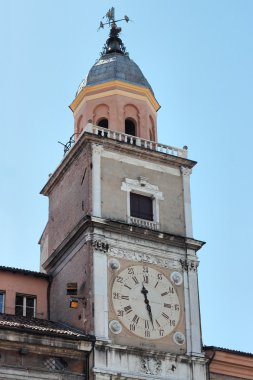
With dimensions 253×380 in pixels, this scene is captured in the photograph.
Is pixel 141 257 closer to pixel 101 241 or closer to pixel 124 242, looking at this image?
pixel 124 242

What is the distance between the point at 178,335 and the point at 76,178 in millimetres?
8170

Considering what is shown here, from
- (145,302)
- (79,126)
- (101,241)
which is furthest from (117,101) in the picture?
(145,302)

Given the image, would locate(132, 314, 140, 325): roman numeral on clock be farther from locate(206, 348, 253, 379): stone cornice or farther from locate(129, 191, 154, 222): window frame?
locate(129, 191, 154, 222): window frame

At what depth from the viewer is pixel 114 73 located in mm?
42250

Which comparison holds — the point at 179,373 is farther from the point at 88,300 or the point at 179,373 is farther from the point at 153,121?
the point at 153,121

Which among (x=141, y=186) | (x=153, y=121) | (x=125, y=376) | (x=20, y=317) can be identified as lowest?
(x=125, y=376)

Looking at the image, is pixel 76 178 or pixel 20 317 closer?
pixel 20 317

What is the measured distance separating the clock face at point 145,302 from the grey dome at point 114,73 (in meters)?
10.3

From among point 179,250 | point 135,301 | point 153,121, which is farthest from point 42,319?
point 153,121

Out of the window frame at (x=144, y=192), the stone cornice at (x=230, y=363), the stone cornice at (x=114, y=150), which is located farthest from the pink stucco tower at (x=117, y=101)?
the stone cornice at (x=230, y=363)

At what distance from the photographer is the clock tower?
34562 mm

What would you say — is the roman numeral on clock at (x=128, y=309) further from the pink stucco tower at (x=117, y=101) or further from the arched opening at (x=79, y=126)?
the arched opening at (x=79, y=126)

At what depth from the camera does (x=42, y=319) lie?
36.8 meters

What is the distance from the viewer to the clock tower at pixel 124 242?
34.6m
